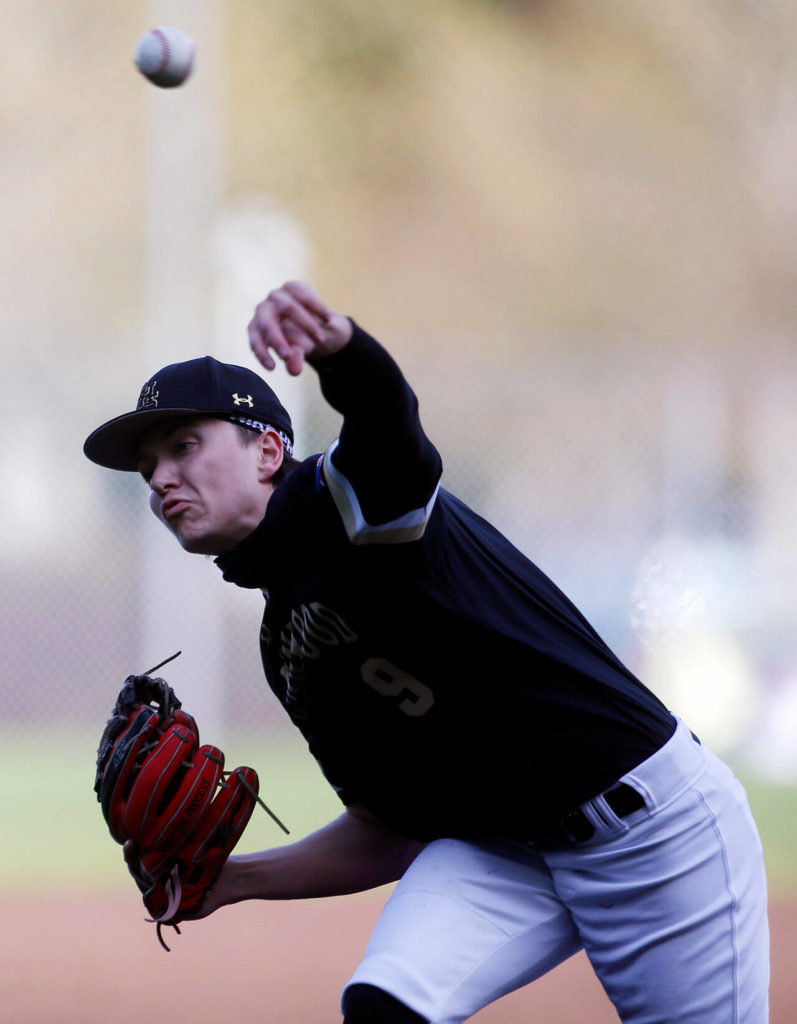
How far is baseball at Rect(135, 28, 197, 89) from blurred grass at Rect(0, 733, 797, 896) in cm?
334

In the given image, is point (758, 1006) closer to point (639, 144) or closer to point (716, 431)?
point (716, 431)

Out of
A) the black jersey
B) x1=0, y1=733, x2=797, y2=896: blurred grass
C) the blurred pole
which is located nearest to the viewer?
the black jersey

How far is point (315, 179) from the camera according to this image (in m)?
6.88

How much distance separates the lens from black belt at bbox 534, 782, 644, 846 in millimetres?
1457

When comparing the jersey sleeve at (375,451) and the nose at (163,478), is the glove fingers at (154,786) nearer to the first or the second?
the nose at (163,478)

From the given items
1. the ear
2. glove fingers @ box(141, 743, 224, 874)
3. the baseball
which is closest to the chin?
the ear

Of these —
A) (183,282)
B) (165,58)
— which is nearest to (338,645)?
(165,58)

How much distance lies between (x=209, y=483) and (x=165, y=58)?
3.99ft

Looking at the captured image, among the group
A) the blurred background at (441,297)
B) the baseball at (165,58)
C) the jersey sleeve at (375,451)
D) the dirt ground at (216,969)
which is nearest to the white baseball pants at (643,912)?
the jersey sleeve at (375,451)

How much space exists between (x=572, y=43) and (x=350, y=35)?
1.40m

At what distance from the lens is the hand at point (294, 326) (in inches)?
43.3

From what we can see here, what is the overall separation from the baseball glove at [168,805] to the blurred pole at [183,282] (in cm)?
403

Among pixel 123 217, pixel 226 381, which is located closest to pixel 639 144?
pixel 123 217

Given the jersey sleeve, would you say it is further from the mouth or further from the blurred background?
the blurred background
